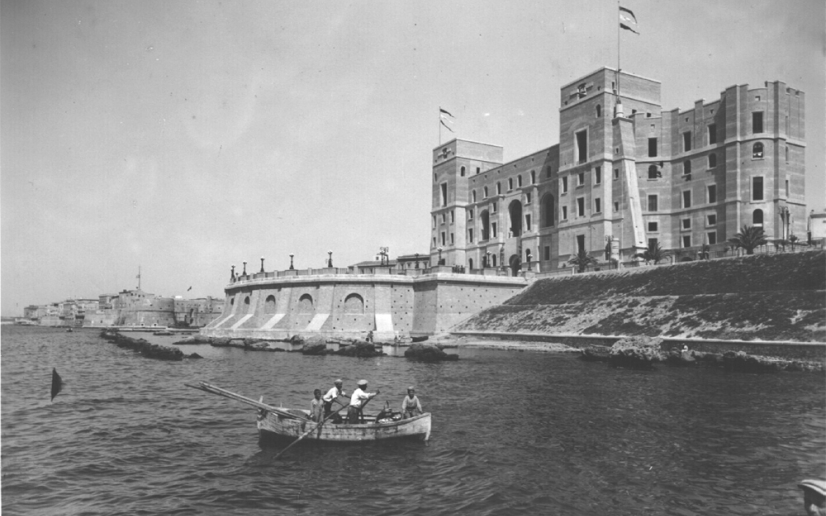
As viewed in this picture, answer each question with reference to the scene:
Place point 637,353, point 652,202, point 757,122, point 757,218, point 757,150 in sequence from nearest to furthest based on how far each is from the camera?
1. point 637,353
2. point 757,218
3. point 757,150
4. point 757,122
5. point 652,202

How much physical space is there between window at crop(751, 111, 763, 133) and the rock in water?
28964 millimetres

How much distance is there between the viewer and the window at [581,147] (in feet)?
215

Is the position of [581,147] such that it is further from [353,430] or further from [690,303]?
[353,430]

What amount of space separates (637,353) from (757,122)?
109 ft

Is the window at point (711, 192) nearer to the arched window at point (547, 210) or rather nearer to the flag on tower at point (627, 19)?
the flag on tower at point (627, 19)

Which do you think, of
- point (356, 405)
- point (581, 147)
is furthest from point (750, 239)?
point (356, 405)

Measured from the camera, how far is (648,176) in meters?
61.6

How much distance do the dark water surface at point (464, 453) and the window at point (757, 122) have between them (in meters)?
34.2

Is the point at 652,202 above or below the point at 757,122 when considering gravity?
below

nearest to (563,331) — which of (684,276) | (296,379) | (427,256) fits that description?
(684,276)

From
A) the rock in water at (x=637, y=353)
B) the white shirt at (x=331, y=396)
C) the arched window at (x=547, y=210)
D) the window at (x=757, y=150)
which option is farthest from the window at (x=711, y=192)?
the white shirt at (x=331, y=396)

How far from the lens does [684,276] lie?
1807 inches

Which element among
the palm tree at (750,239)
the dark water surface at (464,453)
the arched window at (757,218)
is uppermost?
the arched window at (757,218)

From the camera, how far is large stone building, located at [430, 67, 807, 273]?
53.2 metres
